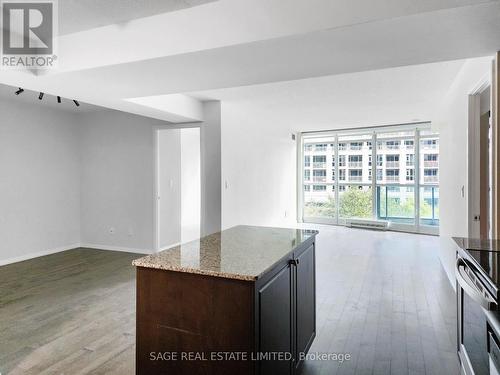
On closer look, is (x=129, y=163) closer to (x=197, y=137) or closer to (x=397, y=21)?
(x=197, y=137)

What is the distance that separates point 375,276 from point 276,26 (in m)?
3.45

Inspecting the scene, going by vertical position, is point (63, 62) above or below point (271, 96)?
below

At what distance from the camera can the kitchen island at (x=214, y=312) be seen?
147cm

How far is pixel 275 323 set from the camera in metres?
1.68

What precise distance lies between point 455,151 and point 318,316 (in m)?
2.57

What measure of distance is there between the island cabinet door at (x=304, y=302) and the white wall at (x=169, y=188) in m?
3.82

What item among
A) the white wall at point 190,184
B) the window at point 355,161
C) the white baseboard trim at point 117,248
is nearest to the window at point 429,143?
the window at point 355,161

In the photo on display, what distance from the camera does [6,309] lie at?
10.6 ft

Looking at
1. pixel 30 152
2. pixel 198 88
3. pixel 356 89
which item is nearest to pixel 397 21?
pixel 198 88

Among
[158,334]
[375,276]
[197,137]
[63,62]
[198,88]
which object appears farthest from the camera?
[197,137]

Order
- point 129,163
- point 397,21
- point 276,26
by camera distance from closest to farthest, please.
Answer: point 397,21 → point 276,26 → point 129,163

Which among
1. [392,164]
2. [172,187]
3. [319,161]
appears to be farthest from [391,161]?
[172,187]

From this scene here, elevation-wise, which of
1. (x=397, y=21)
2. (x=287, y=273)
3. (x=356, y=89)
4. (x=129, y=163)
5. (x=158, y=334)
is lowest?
(x=158, y=334)

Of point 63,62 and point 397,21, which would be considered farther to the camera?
point 63,62
